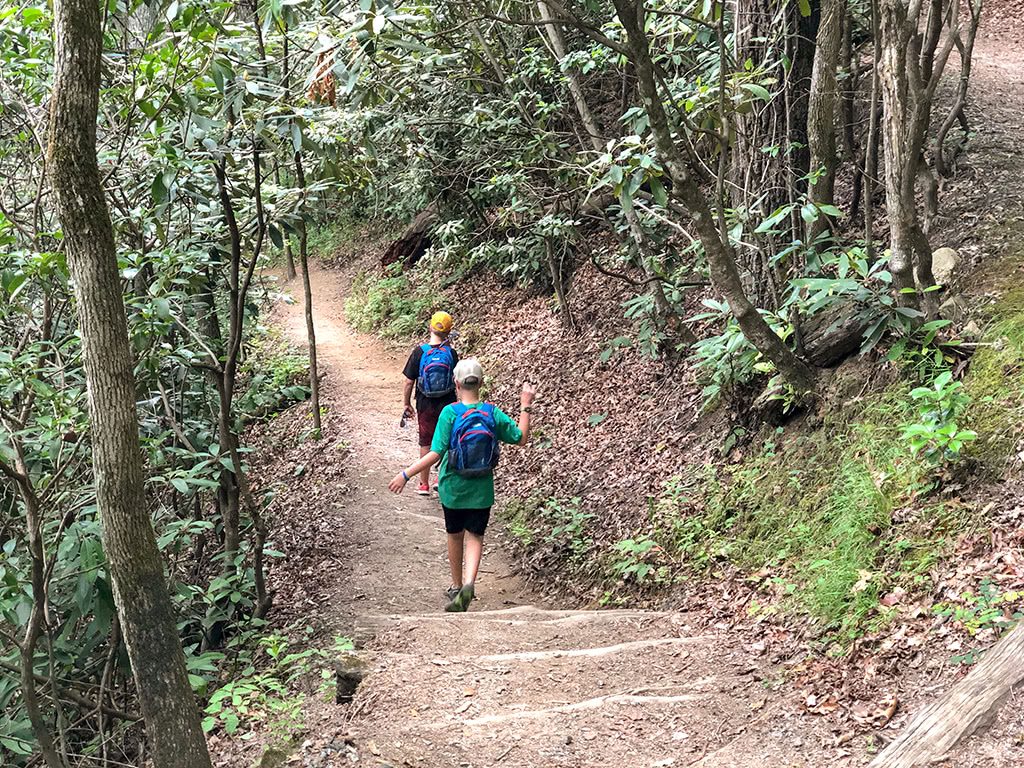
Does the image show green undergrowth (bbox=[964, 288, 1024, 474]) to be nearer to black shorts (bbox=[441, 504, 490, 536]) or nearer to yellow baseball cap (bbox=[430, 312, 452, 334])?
black shorts (bbox=[441, 504, 490, 536])

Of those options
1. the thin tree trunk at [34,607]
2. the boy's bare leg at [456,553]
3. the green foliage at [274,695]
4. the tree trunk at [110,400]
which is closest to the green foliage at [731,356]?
the boy's bare leg at [456,553]

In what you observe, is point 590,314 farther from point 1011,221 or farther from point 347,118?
point 1011,221

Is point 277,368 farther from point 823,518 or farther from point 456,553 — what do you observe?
point 823,518

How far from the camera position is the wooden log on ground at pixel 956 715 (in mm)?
3033

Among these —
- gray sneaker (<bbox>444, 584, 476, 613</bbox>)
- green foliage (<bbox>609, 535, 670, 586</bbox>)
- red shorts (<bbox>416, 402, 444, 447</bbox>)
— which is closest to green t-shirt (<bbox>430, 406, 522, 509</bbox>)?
gray sneaker (<bbox>444, 584, 476, 613</bbox>)

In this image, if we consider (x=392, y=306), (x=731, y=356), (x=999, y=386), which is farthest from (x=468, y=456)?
(x=392, y=306)

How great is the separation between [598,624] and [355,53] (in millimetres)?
4216

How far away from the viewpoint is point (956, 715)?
3.10 meters

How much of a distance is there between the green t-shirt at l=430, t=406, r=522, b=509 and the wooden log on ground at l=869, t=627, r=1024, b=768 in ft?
11.6

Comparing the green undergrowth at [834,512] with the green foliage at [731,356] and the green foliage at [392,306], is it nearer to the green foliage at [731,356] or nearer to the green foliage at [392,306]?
the green foliage at [731,356]

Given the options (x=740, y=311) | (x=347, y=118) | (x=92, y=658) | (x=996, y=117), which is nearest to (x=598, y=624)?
(x=740, y=311)

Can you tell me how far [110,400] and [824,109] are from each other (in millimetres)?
5808

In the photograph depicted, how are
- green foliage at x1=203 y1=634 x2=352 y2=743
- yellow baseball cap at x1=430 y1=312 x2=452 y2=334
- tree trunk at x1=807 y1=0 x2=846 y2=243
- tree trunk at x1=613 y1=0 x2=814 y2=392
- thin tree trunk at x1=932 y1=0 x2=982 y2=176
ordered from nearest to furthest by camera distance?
green foliage at x1=203 y1=634 x2=352 y2=743
tree trunk at x1=613 y1=0 x2=814 y2=392
tree trunk at x1=807 y1=0 x2=846 y2=243
thin tree trunk at x1=932 y1=0 x2=982 y2=176
yellow baseball cap at x1=430 y1=312 x2=452 y2=334

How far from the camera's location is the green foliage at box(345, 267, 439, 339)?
18219mm
